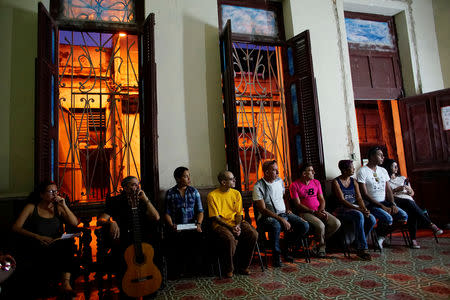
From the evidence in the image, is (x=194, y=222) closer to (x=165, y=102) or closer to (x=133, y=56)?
(x=165, y=102)

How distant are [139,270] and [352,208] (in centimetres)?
265

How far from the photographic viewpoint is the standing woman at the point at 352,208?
3.61 meters

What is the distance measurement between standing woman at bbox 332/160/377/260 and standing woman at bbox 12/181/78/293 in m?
3.07

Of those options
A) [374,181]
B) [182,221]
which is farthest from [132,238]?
[374,181]

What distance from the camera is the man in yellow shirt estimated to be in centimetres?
317

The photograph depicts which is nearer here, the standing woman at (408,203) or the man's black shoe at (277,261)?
the man's black shoe at (277,261)

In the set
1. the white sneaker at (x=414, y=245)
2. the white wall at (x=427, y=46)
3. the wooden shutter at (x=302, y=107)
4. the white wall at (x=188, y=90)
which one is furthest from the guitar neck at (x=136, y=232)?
the white wall at (x=427, y=46)

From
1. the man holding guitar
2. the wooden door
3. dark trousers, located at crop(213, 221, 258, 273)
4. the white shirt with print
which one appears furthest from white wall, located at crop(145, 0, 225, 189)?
the wooden door

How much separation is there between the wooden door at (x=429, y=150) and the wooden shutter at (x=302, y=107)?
2.17 m

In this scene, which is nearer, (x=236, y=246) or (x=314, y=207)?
(x=236, y=246)

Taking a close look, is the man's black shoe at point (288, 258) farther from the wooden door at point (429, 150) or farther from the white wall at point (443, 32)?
the white wall at point (443, 32)

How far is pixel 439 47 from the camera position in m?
5.77

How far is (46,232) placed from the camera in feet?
9.41

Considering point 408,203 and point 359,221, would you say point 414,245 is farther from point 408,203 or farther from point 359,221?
point 359,221
